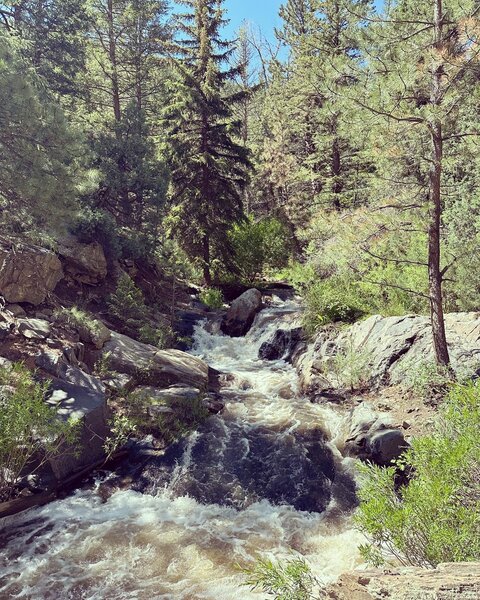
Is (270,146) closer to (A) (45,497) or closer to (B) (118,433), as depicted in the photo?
(B) (118,433)

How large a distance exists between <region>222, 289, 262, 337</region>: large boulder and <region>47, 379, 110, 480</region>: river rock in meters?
8.17

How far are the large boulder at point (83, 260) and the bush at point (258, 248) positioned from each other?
764 centimetres

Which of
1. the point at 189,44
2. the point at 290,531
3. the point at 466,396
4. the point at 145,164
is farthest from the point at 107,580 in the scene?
the point at 189,44

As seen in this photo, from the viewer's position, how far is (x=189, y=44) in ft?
61.8

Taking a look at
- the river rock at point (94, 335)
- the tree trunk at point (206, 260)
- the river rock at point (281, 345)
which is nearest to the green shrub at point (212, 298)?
the tree trunk at point (206, 260)

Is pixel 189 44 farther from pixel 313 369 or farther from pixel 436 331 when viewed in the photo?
pixel 436 331

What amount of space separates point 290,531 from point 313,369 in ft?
17.6

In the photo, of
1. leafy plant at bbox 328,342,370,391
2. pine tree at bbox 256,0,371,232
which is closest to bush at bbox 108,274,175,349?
leafy plant at bbox 328,342,370,391

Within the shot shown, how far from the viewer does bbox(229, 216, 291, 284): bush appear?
20.9m

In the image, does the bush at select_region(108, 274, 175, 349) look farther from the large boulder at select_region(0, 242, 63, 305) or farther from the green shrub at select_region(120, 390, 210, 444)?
the green shrub at select_region(120, 390, 210, 444)

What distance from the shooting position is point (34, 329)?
9273mm

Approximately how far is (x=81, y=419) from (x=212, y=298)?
11.2 m

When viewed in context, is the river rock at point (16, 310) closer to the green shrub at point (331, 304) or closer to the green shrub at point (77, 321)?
the green shrub at point (77, 321)

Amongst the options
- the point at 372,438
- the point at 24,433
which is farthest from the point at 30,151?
the point at 372,438
